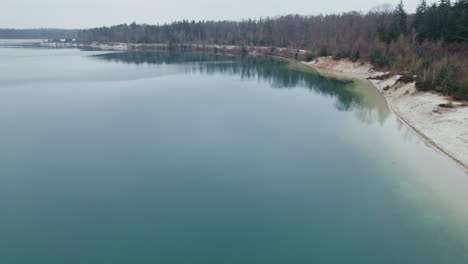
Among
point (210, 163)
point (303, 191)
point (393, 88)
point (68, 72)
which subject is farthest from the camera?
point (68, 72)

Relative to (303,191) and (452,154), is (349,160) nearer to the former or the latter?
(303,191)

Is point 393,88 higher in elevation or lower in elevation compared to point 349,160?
higher

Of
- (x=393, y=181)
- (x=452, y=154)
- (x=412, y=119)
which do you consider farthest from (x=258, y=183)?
(x=412, y=119)

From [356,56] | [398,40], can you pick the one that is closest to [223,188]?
[398,40]

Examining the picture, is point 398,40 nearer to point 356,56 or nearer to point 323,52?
point 356,56

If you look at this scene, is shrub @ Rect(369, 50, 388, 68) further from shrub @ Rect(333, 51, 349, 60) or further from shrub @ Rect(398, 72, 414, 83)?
shrub @ Rect(398, 72, 414, 83)

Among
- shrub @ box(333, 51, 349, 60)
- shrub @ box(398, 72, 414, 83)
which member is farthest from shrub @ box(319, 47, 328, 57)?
shrub @ box(398, 72, 414, 83)

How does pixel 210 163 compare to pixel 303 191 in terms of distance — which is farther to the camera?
pixel 210 163
